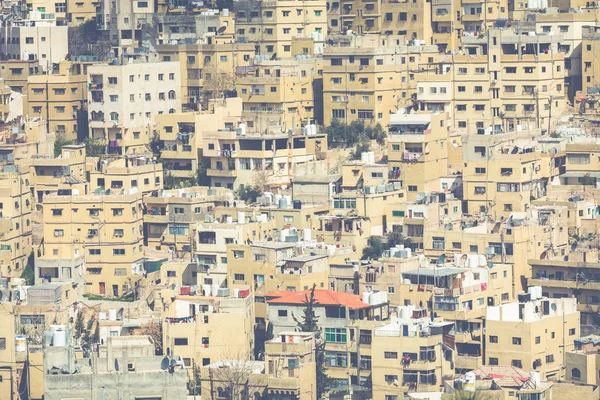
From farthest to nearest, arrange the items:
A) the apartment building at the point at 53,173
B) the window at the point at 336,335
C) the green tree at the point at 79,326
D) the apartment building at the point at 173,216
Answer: the apartment building at the point at 53,173 → the apartment building at the point at 173,216 → the green tree at the point at 79,326 → the window at the point at 336,335

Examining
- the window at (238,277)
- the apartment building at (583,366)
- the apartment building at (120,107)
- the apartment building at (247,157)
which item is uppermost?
the apartment building at (120,107)

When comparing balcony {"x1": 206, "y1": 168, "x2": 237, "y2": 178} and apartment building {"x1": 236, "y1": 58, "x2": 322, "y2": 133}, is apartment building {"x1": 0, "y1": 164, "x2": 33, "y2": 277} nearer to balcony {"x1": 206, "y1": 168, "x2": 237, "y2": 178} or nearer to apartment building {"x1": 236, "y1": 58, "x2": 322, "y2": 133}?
balcony {"x1": 206, "y1": 168, "x2": 237, "y2": 178}

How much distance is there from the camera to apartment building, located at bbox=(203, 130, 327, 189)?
83.5 meters

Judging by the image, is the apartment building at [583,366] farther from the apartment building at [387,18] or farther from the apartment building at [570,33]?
the apartment building at [387,18]

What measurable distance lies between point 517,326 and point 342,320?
417cm

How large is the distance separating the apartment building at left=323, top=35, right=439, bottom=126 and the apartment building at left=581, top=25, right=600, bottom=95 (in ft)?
17.0

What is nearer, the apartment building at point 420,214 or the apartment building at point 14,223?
the apartment building at point 420,214

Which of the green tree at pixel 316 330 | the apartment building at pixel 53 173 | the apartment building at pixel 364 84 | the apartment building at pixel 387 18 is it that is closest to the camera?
the green tree at pixel 316 330

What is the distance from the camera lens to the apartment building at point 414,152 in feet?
267

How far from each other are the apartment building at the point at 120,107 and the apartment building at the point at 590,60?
12932 millimetres

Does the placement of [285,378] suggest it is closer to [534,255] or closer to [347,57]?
[534,255]

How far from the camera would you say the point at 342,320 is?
229 ft

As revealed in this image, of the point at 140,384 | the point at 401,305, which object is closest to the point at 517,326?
the point at 401,305

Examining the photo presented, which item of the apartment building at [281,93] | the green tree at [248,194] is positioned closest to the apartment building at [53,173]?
the green tree at [248,194]
